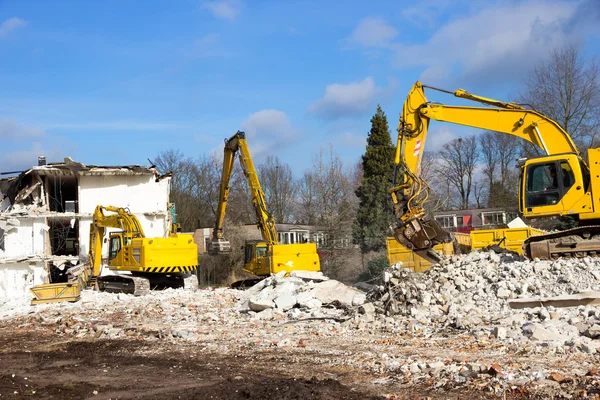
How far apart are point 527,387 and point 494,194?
4732 centimetres

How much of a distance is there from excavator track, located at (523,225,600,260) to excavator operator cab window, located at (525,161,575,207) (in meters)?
0.80

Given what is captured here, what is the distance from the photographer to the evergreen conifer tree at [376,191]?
3262cm

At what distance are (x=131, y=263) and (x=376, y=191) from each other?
17331mm

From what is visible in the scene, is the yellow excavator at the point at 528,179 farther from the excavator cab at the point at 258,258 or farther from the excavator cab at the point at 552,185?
the excavator cab at the point at 258,258

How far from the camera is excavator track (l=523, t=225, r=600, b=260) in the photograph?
13.5 meters

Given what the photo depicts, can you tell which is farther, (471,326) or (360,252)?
(360,252)

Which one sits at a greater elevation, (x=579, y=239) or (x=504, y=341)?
(x=579, y=239)

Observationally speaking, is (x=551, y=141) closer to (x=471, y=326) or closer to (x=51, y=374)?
(x=471, y=326)

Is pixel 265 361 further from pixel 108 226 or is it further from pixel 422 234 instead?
pixel 108 226

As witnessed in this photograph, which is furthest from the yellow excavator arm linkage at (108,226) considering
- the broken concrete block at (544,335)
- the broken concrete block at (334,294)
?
the broken concrete block at (544,335)

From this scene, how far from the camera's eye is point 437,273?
13758mm

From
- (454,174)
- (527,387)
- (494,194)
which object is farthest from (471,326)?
(454,174)

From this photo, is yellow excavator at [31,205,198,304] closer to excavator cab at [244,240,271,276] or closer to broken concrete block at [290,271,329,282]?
excavator cab at [244,240,271,276]

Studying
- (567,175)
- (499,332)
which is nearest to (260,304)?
(499,332)
